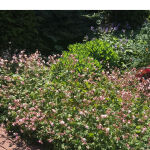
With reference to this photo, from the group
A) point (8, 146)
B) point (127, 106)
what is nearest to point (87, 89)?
point (127, 106)

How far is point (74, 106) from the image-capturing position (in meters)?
4.33

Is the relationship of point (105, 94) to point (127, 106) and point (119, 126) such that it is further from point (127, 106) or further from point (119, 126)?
point (119, 126)

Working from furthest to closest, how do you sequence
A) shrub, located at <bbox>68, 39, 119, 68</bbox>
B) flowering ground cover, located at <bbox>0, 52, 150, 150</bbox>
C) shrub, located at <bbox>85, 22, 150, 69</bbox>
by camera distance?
shrub, located at <bbox>85, 22, 150, 69</bbox>, shrub, located at <bbox>68, 39, 119, 68</bbox>, flowering ground cover, located at <bbox>0, 52, 150, 150</bbox>

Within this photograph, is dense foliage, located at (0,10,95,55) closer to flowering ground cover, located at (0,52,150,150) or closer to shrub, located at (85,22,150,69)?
shrub, located at (85,22,150,69)

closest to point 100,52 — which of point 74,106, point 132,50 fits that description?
point 132,50

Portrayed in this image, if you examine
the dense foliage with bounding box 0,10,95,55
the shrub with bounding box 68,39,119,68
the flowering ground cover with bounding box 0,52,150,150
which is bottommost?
the flowering ground cover with bounding box 0,52,150,150

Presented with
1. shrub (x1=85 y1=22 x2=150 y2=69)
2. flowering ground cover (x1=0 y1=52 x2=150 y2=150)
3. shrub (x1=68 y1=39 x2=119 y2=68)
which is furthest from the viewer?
shrub (x1=85 y1=22 x2=150 y2=69)

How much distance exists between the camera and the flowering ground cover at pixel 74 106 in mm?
3771

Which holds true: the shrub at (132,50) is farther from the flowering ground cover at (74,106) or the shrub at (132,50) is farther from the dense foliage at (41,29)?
the flowering ground cover at (74,106)

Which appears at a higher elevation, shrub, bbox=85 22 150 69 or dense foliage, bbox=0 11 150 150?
shrub, bbox=85 22 150 69

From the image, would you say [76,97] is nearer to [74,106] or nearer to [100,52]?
[74,106]

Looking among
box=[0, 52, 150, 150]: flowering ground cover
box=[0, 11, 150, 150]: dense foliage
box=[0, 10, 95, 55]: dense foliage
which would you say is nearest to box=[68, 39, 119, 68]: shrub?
box=[0, 11, 150, 150]: dense foliage

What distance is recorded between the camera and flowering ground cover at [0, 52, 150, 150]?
12.4 feet

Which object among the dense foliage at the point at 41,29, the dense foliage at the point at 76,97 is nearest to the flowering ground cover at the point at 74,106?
the dense foliage at the point at 76,97
